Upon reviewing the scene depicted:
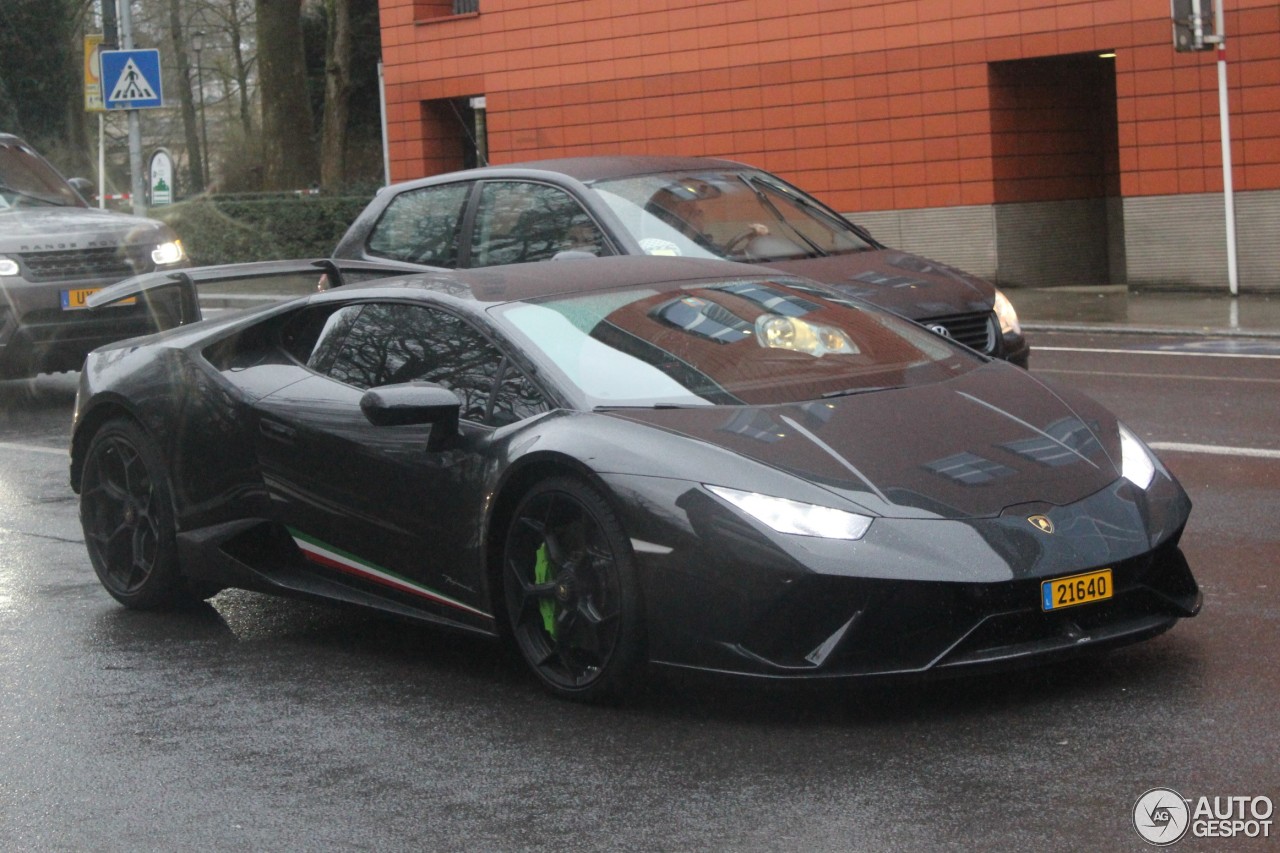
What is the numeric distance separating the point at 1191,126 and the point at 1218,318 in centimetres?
379

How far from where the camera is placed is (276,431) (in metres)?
6.39

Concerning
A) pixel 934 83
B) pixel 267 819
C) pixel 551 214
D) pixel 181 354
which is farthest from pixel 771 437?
pixel 934 83

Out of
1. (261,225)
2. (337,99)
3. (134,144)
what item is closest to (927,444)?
(134,144)

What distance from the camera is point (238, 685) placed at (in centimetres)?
596

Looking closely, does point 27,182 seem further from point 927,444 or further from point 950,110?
point 950,110

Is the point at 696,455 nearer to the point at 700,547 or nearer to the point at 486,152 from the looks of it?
the point at 700,547

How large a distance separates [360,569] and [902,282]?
4052 millimetres

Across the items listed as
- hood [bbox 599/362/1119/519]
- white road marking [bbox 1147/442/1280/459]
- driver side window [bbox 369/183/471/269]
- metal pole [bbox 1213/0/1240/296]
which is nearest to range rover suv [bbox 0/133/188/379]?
driver side window [bbox 369/183/471/269]

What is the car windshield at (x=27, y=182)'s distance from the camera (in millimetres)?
14523

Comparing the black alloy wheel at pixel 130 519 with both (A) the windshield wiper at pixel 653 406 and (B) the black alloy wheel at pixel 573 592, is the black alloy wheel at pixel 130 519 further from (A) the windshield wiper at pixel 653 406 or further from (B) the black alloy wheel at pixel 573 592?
(A) the windshield wiper at pixel 653 406

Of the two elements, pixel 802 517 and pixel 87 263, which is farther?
pixel 87 263

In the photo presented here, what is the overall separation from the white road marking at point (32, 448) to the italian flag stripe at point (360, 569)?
18.1 feet

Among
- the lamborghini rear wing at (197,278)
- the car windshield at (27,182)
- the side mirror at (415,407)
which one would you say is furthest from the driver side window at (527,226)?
the car windshield at (27,182)

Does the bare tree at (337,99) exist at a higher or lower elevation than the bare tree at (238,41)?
lower
